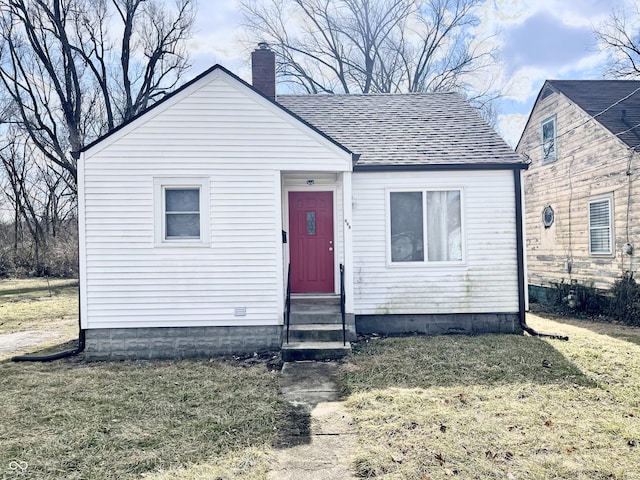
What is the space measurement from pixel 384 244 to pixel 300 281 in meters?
1.97

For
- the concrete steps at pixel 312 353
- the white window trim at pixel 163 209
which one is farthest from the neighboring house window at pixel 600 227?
the white window trim at pixel 163 209

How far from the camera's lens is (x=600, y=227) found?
35.5 ft

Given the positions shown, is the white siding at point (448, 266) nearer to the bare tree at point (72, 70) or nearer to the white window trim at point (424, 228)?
the white window trim at point (424, 228)

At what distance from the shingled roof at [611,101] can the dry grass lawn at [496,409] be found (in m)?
5.87

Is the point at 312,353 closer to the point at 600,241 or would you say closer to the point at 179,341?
the point at 179,341

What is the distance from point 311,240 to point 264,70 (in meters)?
3.93

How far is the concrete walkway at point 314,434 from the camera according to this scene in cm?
351

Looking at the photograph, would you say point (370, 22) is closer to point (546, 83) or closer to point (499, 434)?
point (546, 83)

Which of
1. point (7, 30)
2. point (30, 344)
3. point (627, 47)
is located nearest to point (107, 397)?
point (30, 344)

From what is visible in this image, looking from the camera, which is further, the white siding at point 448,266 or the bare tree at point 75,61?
the bare tree at point 75,61

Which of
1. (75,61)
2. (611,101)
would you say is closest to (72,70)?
(75,61)

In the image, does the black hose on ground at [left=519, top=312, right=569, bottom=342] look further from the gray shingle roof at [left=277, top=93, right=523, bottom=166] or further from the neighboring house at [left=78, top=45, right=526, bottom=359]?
the neighboring house at [left=78, top=45, right=526, bottom=359]

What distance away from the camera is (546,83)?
13.0m

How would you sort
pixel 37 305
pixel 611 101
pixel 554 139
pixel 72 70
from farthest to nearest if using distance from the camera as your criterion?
pixel 72 70 → pixel 37 305 → pixel 554 139 → pixel 611 101
